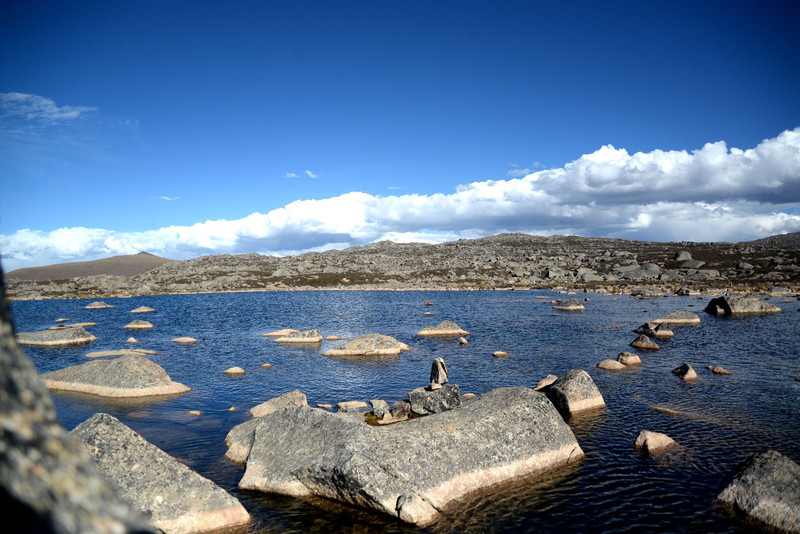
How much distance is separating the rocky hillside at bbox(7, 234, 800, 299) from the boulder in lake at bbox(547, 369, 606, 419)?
87191mm

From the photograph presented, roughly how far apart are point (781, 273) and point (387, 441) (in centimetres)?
15080

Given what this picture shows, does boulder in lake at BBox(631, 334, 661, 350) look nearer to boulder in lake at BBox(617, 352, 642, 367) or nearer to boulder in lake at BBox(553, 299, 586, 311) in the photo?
boulder in lake at BBox(617, 352, 642, 367)

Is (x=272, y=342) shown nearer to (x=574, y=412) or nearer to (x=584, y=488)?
(x=574, y=412)

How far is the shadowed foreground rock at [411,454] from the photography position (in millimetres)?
16859

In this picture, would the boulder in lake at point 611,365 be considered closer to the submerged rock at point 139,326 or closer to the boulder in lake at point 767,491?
the boulder in lake at point 767,491

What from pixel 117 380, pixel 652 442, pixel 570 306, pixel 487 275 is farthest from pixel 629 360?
pixel 487 275

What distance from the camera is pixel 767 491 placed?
16297mm

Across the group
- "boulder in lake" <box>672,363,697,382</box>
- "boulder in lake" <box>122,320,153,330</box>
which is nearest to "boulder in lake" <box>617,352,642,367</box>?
"boulder in lake" <box>672,363,697,382</box>

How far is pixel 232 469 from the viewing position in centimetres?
Result: 2061

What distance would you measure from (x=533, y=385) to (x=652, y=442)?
37.8ft

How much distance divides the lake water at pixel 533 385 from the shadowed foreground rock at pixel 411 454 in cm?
65

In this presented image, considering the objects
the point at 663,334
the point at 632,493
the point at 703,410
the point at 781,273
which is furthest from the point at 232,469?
the point at 781,273

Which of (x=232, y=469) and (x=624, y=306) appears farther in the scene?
(x=624, y=306)

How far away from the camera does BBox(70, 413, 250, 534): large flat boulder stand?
15.6 meters
